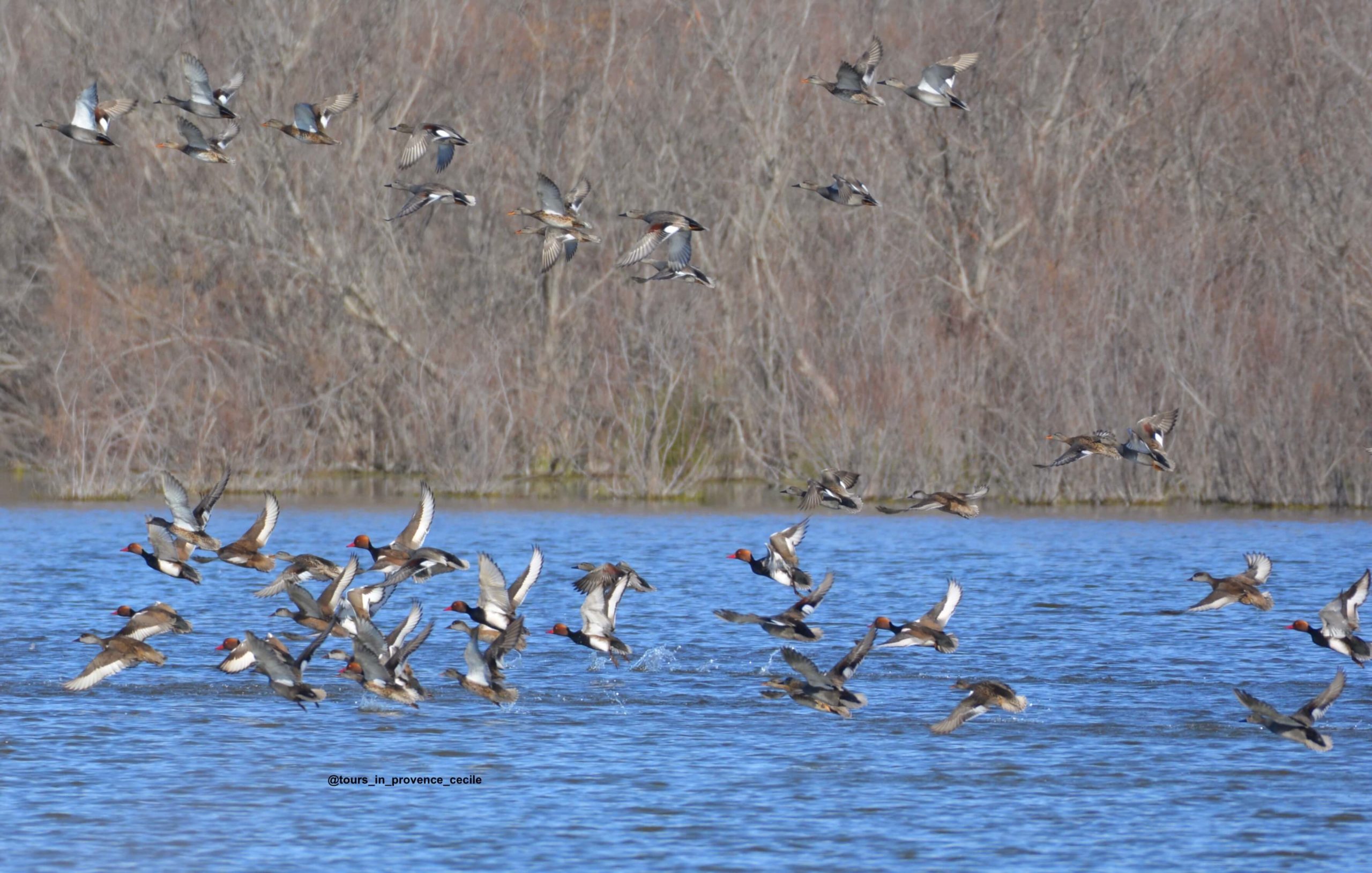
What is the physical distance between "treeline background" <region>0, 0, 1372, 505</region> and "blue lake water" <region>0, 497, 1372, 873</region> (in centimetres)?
726

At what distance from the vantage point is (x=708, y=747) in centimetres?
1273

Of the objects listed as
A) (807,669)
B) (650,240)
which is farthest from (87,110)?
(807,669)

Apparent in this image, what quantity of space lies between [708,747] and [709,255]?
2205 cm

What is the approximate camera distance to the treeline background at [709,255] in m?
29.2

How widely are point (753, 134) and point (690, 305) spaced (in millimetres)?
4590

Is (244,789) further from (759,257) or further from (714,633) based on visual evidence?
(759,257)

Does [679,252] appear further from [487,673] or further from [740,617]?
[487,673]

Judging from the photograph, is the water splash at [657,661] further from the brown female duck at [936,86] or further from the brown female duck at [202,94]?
the brown female duck at [202,94]

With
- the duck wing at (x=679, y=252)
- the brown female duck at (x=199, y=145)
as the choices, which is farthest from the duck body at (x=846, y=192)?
the brown female duck at (x=199, y=145)

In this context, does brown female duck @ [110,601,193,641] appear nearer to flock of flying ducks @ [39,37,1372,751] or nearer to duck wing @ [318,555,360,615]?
flock of flying ducks @ [39,37,1372,751]

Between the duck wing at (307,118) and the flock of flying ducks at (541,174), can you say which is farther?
the duck wing at (307,118)

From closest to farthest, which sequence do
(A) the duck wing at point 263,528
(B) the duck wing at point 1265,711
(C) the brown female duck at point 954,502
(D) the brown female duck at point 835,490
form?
1. (B) the duck wing at point 1265,711
2. (A) the duck wing at point 263,528
3. (D) the brown female duck at point 835,490
4. (C) the brown female duck at point 954,502

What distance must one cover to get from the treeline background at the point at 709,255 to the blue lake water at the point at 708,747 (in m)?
7.26

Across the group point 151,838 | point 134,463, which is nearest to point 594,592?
point 151,838
